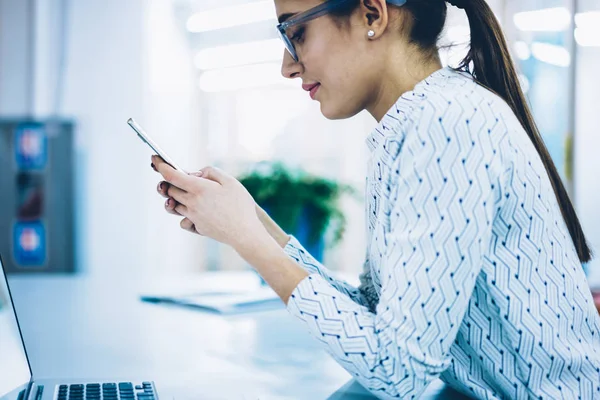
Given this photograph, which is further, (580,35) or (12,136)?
(12,136)

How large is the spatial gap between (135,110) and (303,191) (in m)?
2.47

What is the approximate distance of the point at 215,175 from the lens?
818 mm

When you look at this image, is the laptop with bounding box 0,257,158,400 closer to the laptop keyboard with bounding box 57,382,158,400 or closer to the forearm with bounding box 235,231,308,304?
the laptop keyboard with bounding box 57,382,158,400

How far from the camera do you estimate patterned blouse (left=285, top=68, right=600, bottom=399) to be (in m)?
0.63

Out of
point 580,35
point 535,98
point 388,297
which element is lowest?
point 388,297

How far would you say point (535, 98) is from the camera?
8.29 ft

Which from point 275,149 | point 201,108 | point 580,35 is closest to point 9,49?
point 201,108

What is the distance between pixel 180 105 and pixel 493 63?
3821mm

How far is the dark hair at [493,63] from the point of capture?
0.81m

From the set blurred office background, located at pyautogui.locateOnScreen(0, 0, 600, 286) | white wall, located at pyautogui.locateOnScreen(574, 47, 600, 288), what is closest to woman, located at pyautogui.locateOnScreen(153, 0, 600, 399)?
blurred office background, located at pyautogui.locateOnScreen(0, 0, 600, 286)

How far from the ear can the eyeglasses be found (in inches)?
0.8

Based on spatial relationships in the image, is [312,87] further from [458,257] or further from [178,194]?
[458,257]

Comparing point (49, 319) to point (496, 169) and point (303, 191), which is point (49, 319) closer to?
point (303, 191)

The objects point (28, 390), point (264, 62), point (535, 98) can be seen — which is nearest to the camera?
point (28, 390)
